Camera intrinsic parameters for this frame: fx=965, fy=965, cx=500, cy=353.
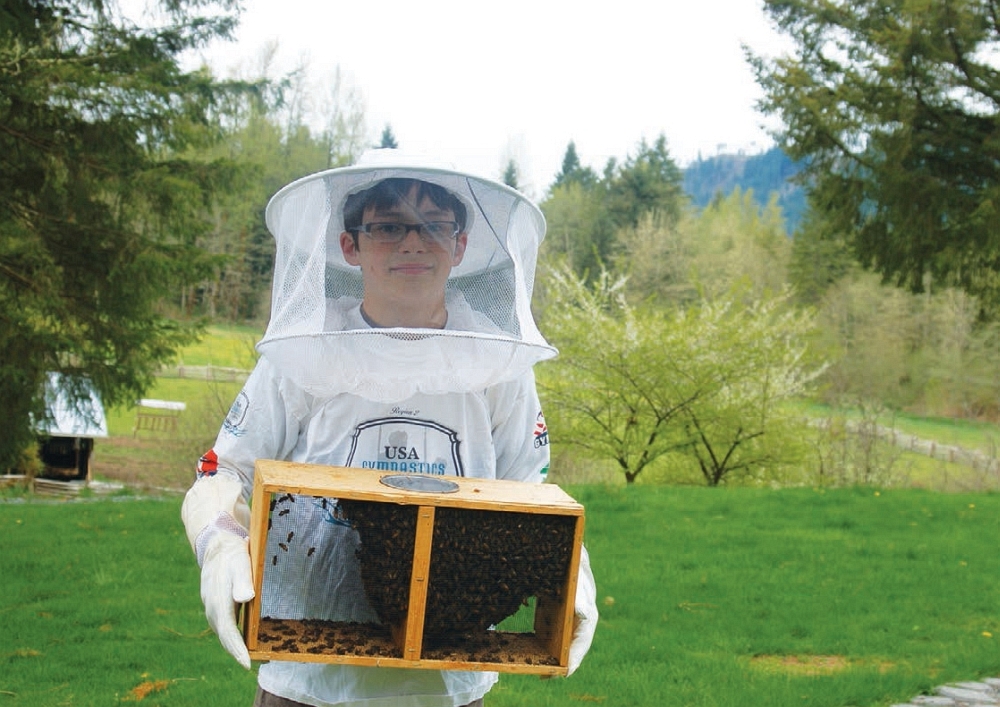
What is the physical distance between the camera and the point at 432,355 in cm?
200

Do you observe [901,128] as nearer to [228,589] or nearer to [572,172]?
[228,589]

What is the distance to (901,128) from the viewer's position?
9.89 m

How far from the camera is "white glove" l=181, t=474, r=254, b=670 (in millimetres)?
1676

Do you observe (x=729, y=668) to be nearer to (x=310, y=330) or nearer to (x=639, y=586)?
(x=639, y=586)

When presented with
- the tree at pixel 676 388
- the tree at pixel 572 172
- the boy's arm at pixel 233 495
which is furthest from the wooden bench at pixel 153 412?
the tree at pixel 572 172

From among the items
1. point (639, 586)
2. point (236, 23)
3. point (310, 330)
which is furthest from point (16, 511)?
point (310, 330)

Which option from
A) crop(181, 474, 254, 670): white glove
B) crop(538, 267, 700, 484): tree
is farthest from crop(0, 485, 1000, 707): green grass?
crop(538, 267, 700, 484): tree

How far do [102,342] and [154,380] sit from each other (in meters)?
0.80

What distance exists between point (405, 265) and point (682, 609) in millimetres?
4831

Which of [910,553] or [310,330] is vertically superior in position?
[310,330]

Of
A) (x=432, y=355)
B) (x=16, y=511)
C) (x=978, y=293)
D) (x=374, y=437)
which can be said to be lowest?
(x=16, y=511)

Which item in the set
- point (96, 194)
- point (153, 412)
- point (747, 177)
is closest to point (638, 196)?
point (153, 412)

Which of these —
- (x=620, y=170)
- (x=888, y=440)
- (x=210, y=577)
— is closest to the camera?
(x=210, y=577)

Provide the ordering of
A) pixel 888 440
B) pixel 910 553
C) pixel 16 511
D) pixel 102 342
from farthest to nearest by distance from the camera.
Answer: pixel 888 440 < pixel 102 342 < pixel 16 511 < pixel 910 553
